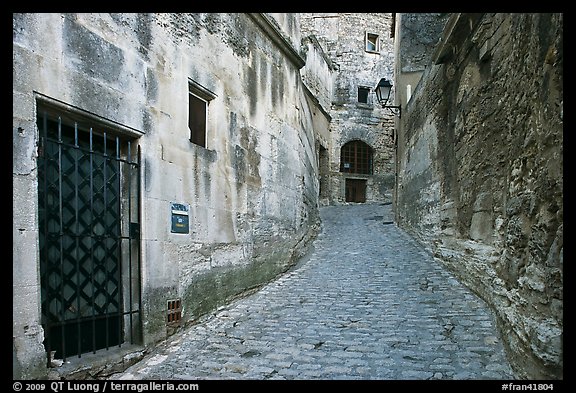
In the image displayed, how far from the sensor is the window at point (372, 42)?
21.0 m

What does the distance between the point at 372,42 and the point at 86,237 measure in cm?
2004

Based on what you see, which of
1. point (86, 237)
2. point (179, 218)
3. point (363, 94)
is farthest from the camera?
point (363, 94)

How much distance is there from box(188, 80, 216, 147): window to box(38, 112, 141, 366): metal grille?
43.2 inches

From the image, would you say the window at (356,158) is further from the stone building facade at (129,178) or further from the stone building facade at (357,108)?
the stone building facade at (129,178)

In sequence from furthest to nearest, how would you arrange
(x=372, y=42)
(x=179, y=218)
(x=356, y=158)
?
(x=372, y=42), (x=356, y=158), (x=179, y=218)

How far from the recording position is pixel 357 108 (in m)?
20.1

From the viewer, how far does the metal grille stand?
3.31 meters

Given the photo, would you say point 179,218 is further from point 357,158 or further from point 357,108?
point 357,108

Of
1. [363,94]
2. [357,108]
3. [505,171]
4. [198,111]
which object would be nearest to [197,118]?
[198,111]

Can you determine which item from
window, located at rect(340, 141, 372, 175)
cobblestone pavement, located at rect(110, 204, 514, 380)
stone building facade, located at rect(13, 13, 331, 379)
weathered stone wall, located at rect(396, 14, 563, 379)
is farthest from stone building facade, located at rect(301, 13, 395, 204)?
stone building facade, located at rect(13, 13, 331, 379)

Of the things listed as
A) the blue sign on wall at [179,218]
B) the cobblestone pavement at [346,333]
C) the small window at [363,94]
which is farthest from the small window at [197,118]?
the small window at [363,94]

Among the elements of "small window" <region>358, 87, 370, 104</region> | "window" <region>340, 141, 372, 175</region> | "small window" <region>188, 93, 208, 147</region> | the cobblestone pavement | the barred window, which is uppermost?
the barred window

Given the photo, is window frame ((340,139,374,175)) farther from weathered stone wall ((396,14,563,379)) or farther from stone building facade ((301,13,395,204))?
weathered stone wall ((396,14,563,379))

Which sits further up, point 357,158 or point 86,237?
point 357,158
